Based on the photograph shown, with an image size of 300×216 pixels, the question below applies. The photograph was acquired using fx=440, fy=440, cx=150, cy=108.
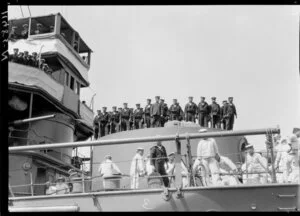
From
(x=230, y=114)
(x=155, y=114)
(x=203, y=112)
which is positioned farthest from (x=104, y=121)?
(x=230, y=114)

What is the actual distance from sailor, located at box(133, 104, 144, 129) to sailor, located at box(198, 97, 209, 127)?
201cm

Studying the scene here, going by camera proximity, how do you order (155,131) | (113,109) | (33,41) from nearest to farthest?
(155,131) → (33,41) → (113,109)

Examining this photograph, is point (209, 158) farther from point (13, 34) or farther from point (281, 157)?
point (13, 34)

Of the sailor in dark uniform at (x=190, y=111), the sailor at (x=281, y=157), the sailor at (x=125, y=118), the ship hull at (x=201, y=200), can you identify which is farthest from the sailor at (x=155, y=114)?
the ship hull at (x=201, y=200)

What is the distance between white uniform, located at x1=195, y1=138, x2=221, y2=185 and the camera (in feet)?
27.1

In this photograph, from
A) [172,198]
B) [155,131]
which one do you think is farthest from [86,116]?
[172,198]

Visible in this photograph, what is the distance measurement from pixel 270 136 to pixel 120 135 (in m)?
5.23

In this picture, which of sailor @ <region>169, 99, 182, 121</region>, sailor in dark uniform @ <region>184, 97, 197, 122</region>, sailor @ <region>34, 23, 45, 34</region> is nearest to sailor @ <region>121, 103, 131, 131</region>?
sailor @ <region>169, 99, 182, 121</region>

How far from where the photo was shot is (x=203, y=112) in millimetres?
13953

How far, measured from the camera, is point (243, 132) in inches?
307

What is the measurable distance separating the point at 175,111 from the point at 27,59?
16.1ft

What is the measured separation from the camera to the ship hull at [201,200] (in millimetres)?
7684
